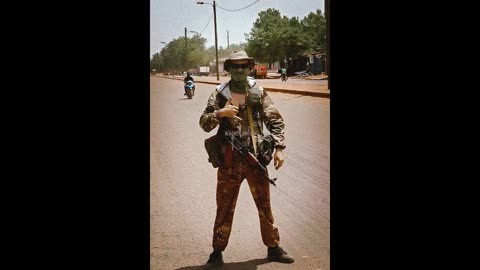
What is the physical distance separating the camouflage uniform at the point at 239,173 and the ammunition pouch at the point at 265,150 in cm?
3

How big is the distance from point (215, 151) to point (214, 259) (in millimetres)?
775

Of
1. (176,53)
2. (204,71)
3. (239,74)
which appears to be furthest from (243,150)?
(204,71)

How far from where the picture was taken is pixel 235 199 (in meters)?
3.15

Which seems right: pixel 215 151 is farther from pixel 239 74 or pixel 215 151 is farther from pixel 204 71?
pixel 204 71

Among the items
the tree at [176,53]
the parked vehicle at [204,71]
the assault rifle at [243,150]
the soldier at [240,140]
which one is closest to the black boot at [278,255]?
the soldier at [240,140]

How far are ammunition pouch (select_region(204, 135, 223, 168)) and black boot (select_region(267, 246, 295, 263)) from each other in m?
0.74

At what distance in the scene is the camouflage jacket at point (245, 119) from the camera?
311 cm

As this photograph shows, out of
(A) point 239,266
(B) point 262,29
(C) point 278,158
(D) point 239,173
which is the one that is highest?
(B) point 262,29
